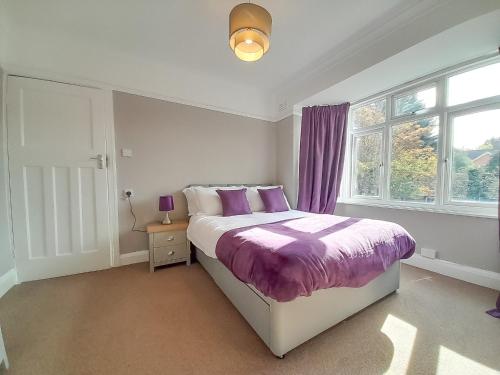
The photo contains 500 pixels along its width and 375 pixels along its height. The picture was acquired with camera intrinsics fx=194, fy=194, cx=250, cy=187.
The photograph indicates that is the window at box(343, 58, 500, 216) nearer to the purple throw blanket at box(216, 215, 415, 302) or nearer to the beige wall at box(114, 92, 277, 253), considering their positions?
the purple throw blanket at box(216, 215, 415, 302)

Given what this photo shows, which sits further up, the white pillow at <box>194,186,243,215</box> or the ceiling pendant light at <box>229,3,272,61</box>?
the ceiling pendant light at <box>229,3,272,61</box>

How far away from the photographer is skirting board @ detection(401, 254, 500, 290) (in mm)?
1871

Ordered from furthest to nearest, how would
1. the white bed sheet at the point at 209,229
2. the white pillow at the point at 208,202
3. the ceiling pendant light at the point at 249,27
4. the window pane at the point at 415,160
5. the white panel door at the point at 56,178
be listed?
the white pillow at the point at 208,202
the window pane at the point at 415,160
the white panel door at the point at 56,178
the white bed sheet at the point at 209,229
the ceiling pendant light at the point at 249,27

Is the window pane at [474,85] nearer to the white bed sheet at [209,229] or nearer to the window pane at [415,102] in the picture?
the window pane at [415,102]

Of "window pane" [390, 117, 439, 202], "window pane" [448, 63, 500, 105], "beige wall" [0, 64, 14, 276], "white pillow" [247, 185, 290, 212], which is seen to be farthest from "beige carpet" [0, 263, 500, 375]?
"window pane" [448, 63, 500, 105]

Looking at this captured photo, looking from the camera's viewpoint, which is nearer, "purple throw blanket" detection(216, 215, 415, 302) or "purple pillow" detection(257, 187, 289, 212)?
"purple throw blanket" detection(216, 215, 415, 302)

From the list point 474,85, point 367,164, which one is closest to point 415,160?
point 367,164

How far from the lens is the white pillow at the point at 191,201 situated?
2.56 metres

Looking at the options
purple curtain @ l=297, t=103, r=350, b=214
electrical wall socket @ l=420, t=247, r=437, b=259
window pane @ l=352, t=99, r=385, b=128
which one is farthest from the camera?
purple curtain @ l=297, t=103, r=350, b=214

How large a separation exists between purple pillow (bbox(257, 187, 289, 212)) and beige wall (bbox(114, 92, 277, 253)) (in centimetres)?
61

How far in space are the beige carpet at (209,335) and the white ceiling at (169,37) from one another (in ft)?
7.56

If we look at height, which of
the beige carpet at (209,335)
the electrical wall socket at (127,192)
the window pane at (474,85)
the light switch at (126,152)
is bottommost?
the beige carpet at (209,335)

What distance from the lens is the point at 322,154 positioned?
3115 mm

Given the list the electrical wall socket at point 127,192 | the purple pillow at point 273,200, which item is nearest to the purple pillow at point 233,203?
the purple pillow at point 273,200
